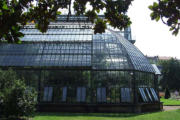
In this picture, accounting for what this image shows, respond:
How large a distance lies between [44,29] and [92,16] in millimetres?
1654

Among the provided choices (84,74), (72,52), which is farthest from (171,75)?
(84,74)

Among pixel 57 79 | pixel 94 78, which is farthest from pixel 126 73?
pixel 57 79

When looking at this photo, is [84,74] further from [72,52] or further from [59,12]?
[59,12]

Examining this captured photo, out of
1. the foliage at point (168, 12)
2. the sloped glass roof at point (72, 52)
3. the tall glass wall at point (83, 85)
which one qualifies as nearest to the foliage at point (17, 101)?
the tall glass wall at point (83, 85)

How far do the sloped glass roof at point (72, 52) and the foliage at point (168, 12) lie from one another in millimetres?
18572

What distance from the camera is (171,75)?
59.2 metres

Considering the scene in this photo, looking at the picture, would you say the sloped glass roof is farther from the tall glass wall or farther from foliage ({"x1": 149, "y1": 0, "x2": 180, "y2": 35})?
foliage ({"x1": 149, "y1": 0, "x2": 180, "y2": 35})

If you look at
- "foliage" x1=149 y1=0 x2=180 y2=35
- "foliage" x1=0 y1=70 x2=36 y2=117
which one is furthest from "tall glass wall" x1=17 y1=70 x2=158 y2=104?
"foliage" x1=149 y1=0 x2=180 y2=35

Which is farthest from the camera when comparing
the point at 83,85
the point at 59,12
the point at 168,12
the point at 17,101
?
the point at 83,85

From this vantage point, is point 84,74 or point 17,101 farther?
point 84,74

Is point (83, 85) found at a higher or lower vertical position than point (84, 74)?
lower

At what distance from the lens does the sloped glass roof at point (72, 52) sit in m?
24.4

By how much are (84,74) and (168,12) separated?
19105 mm

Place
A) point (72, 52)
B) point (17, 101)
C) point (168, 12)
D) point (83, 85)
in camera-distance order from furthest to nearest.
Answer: point (72, 52) → point (83, 85) → point (17, 101) → point (168, 12)
